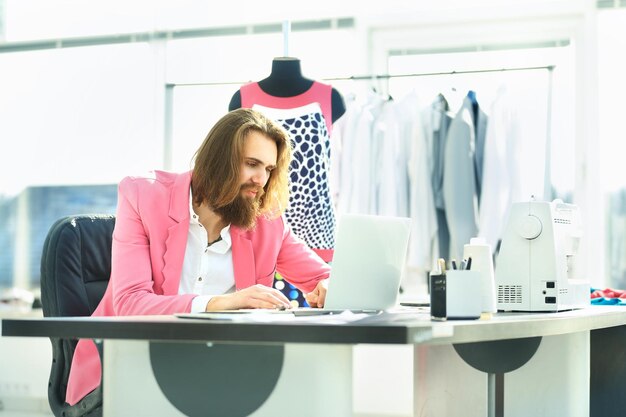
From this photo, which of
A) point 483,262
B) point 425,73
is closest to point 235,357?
point 483,262

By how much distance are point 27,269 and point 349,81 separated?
6.78 feet

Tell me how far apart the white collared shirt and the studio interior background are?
161 centimetres

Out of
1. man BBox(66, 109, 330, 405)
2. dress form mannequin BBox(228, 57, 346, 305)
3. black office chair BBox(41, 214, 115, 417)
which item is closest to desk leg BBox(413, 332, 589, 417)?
man BBox(66, 109, 330, 405)

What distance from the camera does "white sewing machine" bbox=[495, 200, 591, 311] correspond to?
231cm

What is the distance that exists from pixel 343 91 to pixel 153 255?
7.97ft

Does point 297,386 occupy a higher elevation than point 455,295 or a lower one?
lower

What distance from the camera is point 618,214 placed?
426 centimetres

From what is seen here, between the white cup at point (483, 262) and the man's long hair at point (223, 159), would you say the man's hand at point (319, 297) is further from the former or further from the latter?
the white cup at point (483, 262)

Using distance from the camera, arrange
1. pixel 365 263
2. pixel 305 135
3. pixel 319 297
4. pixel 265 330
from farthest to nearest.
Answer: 1. pixel 305 135
2. pixel 319 297
3. pixel 365 263
4. pixel 265 330

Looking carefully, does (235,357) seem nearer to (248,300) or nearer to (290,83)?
(248,300)

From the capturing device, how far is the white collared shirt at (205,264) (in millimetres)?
2385

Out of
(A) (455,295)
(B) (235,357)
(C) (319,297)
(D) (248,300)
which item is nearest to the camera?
(B) (235,357)

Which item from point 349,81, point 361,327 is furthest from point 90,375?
point 349,81

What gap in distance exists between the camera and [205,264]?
7.91 ft
